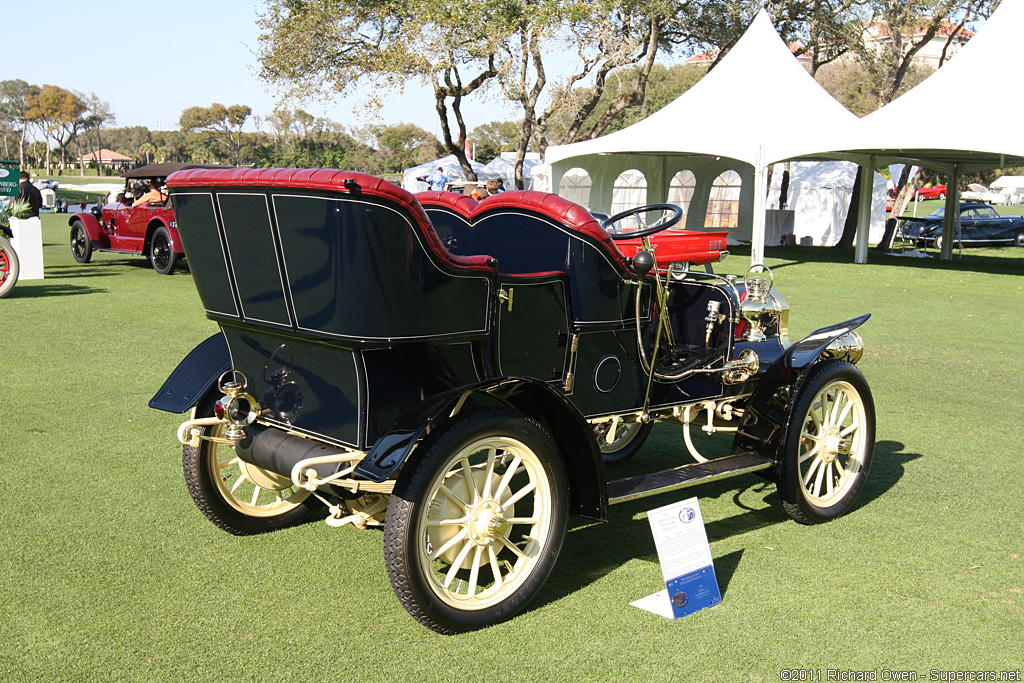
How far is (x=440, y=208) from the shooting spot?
3.98 meters

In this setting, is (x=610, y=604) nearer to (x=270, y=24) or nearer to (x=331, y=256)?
(x=331, y=256)

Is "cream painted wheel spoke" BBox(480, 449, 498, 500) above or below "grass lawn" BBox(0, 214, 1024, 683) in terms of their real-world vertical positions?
above

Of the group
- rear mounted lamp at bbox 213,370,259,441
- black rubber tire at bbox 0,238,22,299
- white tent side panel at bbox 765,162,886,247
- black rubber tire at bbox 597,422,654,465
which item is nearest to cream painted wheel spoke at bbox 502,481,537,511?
rear mounted lamp at bbox 213,370,259,441

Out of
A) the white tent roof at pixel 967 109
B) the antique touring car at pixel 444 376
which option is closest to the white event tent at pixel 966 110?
the white tent roof at pixel 967 109

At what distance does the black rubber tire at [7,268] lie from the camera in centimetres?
1112

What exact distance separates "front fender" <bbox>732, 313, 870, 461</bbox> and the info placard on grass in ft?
2.68

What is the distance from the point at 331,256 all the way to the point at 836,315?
1018 cm

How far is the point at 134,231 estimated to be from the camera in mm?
15461

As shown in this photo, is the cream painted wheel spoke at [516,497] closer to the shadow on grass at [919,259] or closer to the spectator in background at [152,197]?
the spectator in background at [152,197]

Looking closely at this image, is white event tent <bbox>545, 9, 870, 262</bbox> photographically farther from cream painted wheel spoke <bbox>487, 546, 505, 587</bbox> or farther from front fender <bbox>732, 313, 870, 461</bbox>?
cream painted wheel spoke <bbox>487, 546, 505, 587</bbox>

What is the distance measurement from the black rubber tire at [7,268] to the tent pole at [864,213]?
1642 cm

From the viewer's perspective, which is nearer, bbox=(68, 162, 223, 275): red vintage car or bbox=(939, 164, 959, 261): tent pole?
bbox=(68, 162, 223, 275): red vintage car

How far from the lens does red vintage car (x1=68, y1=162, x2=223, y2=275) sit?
15.0 metres

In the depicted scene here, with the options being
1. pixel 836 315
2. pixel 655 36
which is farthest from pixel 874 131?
pixel 655 36
